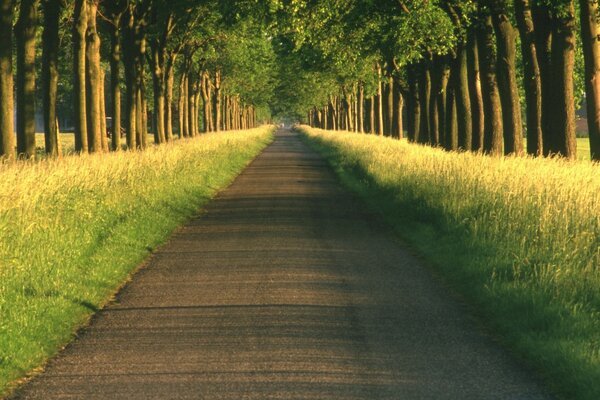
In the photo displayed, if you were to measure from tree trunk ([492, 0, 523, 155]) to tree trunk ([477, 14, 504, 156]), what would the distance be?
166 cm

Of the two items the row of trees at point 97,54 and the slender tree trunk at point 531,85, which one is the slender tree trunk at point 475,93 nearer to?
the slender tree trunk at point 531,85

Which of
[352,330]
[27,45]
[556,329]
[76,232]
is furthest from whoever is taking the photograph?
[27,45]

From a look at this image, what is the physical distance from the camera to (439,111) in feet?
139

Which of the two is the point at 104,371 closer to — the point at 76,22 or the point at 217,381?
the point at 217,381

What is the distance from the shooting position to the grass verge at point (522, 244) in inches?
332

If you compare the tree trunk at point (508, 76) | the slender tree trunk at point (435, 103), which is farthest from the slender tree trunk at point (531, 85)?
the slender tree trunk at point (435, 103)

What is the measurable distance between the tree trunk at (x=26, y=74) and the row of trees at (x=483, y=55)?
22.7 feet

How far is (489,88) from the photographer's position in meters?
31.3

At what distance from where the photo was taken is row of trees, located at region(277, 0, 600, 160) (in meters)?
24.9

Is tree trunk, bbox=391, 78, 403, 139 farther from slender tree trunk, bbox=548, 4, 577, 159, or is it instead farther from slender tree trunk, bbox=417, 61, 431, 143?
slender tree trunk, bbox=548, 4, 577, 159

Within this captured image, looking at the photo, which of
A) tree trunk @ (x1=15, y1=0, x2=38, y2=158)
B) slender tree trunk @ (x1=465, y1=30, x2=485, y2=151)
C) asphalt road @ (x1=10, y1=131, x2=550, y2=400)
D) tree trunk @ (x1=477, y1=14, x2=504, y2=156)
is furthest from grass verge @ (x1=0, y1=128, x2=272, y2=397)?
slender tree trunk @ (x1=465, y1=30, x2=485, y2=151)

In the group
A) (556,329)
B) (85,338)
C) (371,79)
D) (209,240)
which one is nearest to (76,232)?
(209,240)

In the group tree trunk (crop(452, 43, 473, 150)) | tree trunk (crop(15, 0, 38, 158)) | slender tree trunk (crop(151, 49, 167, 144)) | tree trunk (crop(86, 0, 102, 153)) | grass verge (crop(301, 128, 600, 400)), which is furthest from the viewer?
slender tree trunk (crop(151, 49, 167, 144))

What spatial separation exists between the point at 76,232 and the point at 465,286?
5.78 meters
